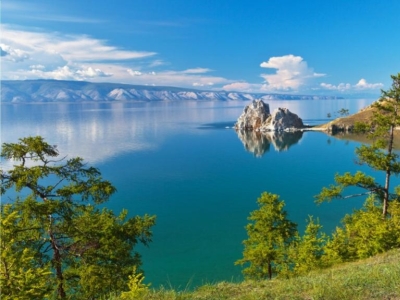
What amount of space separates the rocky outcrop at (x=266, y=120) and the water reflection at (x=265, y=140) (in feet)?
25.8

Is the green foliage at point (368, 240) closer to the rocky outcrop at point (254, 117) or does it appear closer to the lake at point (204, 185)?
the lake at point (204, 185)

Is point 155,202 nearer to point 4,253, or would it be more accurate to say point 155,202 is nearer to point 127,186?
point 127,186

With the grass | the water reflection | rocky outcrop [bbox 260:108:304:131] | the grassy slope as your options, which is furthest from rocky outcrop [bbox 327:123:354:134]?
the grass

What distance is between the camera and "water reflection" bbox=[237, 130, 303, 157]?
119m

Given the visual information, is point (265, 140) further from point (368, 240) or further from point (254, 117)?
point (368, 240)

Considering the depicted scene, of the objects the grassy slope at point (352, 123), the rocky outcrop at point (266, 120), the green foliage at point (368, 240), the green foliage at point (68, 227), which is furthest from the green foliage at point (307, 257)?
the rocky outcrop at point (266, 120)

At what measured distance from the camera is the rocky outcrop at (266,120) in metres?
172

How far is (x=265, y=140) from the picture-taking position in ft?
467

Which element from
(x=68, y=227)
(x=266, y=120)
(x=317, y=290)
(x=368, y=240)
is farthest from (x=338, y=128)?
(x=317, y=290)

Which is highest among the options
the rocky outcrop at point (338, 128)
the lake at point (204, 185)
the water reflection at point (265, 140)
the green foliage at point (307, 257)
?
the rocky outcrop at point (338, 128)

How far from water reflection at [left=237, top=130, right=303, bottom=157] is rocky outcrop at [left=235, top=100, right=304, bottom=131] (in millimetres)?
7850

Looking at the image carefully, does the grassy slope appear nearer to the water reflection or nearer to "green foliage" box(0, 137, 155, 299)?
the water reflection

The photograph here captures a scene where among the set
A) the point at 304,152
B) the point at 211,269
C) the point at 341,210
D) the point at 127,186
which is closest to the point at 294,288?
the point at 211,269

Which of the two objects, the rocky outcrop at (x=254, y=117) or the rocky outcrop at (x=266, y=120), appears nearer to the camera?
the rocky outcrop at (x=266, y=120)
